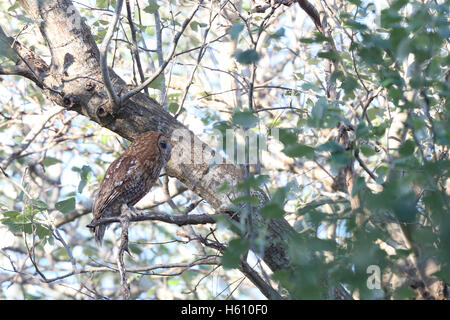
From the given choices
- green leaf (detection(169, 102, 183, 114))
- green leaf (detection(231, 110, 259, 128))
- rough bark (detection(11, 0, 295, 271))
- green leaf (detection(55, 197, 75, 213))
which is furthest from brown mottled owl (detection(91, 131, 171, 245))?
green leaf (detection(231, 110, 259, 128))

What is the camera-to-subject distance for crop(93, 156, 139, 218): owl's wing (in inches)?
128

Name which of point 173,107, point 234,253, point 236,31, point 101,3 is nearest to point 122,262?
point 234,253

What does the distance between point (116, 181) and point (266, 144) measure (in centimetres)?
157

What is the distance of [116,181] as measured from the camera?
10.7ft

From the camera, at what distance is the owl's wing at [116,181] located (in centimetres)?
326

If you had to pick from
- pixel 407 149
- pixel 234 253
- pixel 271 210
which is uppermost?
pixel 407 149

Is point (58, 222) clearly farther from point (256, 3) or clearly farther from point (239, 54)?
point (239, 54)

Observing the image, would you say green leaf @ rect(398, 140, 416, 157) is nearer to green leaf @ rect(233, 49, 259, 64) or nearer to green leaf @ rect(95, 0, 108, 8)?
green leaf @ rect(233, 49, 259, 64)

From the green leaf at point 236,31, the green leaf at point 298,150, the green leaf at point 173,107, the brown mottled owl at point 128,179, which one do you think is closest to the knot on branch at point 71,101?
the brown mottled owl at point 128,179

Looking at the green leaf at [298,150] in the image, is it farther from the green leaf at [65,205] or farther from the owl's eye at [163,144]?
the green leaf at [65,205]

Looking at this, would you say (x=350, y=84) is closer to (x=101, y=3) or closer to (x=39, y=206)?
(x=39, y=206)

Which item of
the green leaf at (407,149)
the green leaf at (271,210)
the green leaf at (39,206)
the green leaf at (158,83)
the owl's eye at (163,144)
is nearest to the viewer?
the green leaf at (271,210)

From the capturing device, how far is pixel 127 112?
2.91 m
